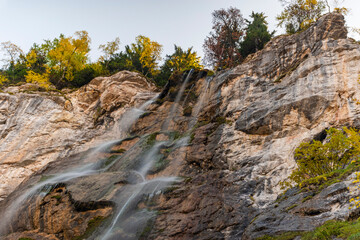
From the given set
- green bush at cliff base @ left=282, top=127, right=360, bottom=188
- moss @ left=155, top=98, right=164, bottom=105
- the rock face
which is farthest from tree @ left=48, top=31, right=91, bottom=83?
green bush at cliff base @ left=282, top=127, right=360, bottom=188

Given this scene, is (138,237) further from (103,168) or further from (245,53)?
(245,53)

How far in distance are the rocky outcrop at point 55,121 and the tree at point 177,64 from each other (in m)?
5.49

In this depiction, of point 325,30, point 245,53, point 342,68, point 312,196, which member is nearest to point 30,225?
point 312,196

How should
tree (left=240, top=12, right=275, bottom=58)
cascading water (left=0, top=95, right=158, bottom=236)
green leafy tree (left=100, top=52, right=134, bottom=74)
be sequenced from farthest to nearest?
green leafy tree (left=100, top=52, right=134, bottom=74) → tree (left=240, top=12, right=275, bottom=58) → cascading water (left=0, top=95, right=158, bottom=236)

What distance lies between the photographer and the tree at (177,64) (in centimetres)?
3225

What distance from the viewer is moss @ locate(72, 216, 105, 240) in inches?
411

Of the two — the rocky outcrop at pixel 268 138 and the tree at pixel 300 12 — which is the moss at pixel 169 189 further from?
the tree at pixel 300 12

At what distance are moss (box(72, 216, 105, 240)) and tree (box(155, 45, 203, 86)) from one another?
2197cm

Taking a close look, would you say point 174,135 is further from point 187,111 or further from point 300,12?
point 300,12

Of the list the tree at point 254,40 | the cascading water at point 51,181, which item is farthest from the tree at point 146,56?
the cascading water at point 51,181

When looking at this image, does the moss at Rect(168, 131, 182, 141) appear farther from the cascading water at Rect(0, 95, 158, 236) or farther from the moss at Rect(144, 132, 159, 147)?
the cascading water at Rect(0, 95, 158, 236)

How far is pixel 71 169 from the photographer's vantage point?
16562 mm

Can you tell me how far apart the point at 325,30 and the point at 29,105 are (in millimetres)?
21612

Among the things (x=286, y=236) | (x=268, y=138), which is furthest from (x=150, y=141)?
(x=286, y=236)
